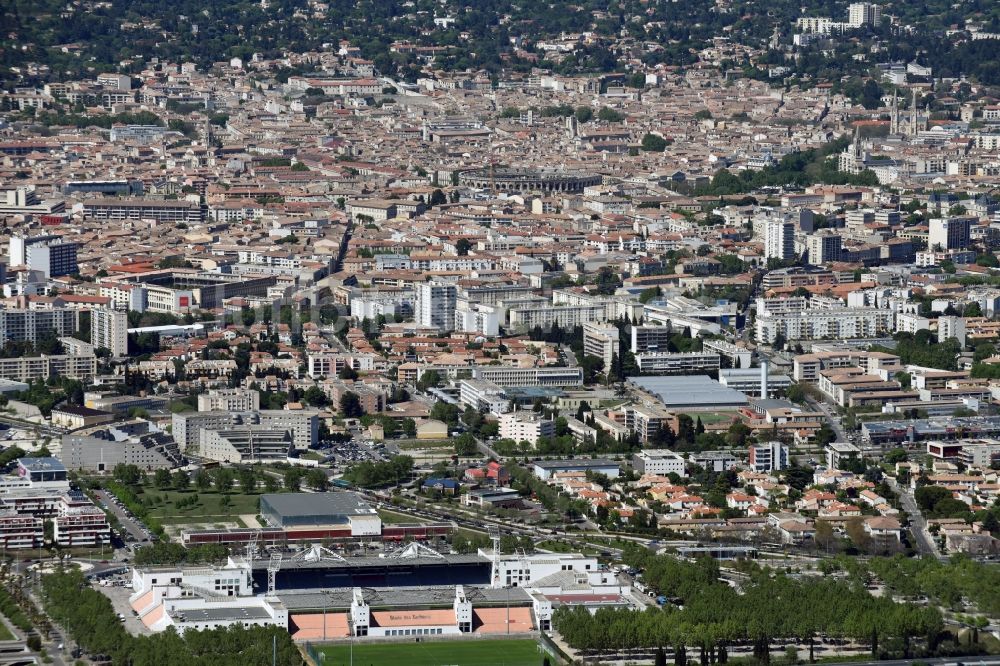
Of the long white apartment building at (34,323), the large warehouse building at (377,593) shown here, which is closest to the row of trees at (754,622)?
the large warehouse building at (377,593)

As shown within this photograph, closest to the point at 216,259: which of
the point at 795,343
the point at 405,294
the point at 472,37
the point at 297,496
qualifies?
the point at 405,294

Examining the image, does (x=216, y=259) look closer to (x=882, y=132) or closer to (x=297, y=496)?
(x=297, y=496)

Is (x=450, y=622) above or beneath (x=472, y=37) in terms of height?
beneath

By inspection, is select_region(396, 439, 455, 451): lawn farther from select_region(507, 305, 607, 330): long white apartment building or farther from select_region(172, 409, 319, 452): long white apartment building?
select_region(507, 305, 607, 330): long white apartment building

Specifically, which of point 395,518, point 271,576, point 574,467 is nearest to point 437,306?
point 574,467

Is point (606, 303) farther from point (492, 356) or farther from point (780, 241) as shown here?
point (780, 241)

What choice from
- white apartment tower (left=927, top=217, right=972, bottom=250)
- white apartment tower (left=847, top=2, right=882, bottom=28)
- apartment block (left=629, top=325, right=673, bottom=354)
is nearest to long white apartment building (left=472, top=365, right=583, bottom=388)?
apartment block (left=629, top=325, right=673, bottom=354)
